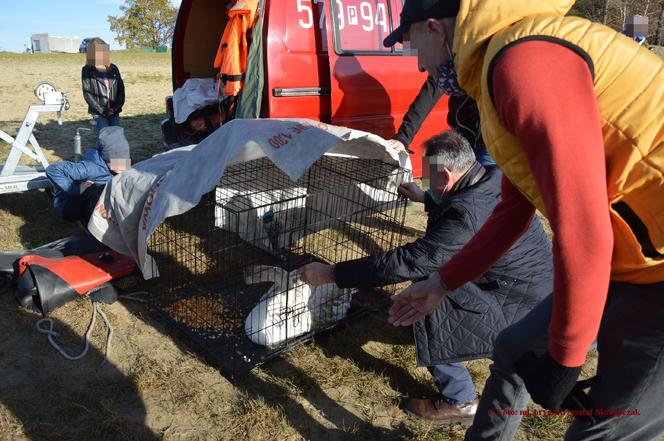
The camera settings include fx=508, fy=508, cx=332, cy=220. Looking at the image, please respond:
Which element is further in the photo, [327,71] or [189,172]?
[327,71]

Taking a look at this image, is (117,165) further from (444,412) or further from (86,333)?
(444,412)

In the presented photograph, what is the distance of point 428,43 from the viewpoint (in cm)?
131

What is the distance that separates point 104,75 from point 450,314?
540cm

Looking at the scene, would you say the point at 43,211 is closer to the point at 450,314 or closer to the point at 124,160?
the point at 124,160

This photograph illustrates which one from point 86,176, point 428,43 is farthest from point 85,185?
point 428,43

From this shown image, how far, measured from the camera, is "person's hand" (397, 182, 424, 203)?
3183mm

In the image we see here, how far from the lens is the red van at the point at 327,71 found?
12.8ft

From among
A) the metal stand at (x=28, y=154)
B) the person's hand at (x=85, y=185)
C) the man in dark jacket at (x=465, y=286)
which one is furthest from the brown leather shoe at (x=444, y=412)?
the metal stand at (x=28, y=154)

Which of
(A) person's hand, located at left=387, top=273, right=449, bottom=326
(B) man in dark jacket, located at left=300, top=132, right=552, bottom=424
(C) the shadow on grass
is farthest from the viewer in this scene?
(C) the shadow on grass

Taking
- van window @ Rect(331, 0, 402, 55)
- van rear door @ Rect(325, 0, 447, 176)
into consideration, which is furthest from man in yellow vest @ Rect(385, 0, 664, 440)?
van window @ Rect(331, 0, 402, 55)

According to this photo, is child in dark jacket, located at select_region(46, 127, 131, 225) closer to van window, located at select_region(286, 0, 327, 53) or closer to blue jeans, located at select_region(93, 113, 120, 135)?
van window, located at select_region(286, 0, 327, 53)

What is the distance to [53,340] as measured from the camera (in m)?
2.90

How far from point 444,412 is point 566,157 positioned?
1.89 m

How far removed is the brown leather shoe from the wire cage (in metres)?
0.78
